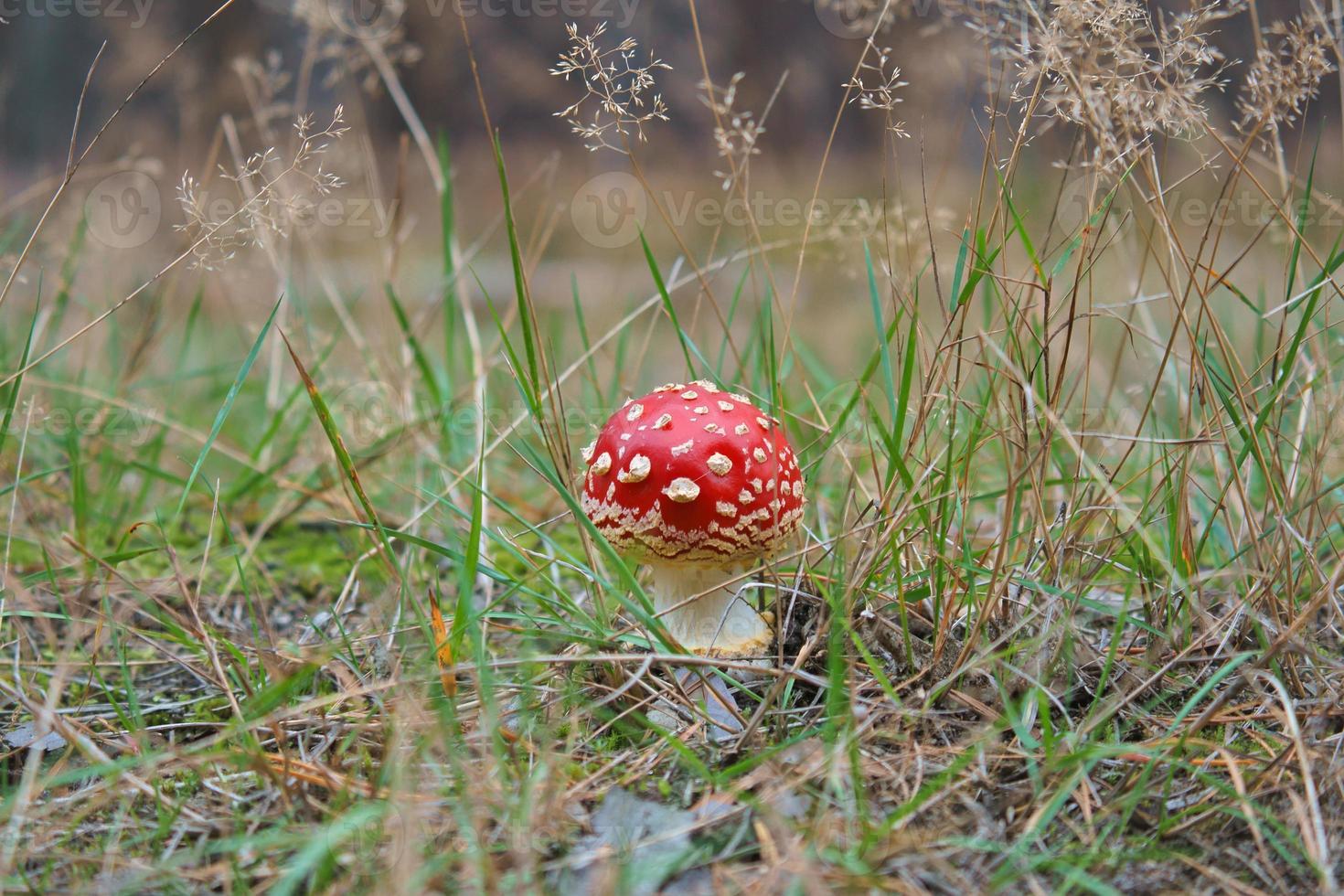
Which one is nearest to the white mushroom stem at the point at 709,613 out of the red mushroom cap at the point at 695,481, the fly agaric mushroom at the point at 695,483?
the fly agaric mushroom at the point at 695,483

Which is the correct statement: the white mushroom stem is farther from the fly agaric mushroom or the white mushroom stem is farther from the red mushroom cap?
the red mushroom cap

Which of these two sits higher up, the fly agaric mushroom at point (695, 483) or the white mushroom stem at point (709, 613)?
the fly agaric mushroom at point (695, 483)

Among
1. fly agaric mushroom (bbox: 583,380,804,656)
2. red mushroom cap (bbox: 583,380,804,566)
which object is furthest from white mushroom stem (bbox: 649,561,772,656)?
red mushroom cap (bbox: 583,380,804,566)

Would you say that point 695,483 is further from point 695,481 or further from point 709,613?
point 709,613

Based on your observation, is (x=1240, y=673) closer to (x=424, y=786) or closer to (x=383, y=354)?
(x=424, y=786)

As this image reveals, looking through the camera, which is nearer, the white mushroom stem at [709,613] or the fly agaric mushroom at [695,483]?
the fly agaric mushroom at [695,483]

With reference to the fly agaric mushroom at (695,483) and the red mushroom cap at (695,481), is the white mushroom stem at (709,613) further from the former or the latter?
the red mushroom cap at (695,481)

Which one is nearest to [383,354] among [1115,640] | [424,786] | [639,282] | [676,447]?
[676,447]
